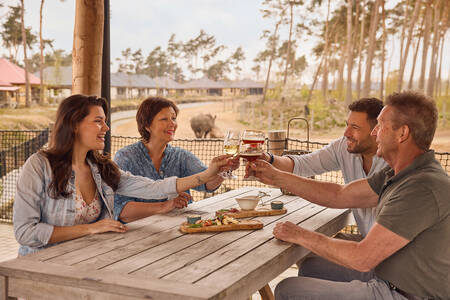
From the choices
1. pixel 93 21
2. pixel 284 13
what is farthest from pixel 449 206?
pixel 284 13

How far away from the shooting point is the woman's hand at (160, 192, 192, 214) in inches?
103

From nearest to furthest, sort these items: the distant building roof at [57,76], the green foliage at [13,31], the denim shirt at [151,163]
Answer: the denim shirt at [151,163] → the green foliage at [13,31] → the distant building roof at [57,76]

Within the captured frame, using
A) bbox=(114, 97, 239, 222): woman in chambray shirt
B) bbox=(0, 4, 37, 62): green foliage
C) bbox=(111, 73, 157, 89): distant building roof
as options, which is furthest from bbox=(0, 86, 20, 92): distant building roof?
bbox=(114, 97, 239, 222): woman in chambray shirt

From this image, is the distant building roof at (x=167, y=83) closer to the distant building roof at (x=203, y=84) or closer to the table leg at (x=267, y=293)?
the distant building roof at (x=203, y=84)

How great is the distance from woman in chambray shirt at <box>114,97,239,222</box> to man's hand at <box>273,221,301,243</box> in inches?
36.5

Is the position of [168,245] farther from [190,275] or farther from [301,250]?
[301,250]

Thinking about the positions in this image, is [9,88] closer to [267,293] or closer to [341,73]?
[341,73]

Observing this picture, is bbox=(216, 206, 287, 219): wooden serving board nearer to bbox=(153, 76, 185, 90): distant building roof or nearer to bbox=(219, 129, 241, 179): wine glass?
bbox=(219, 129, 241, 179): wine glass

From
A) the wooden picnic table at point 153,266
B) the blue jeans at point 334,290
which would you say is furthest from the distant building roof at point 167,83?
the blue jeans at point 334,290

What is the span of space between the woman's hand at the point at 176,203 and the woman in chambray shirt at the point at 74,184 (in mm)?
17

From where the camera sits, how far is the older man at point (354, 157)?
277 cm

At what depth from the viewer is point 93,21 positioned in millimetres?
3443

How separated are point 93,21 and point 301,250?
225 cm

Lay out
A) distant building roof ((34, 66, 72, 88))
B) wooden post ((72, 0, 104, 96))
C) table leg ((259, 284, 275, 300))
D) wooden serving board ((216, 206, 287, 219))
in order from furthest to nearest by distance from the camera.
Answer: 1. distant building roof ((34, 66, 72, 88))
2. wooden post ((72, 0, 104, 96))
3. table leg ((259, 284, 275, 300))
4. wooden serving board ((216, 206, 287, 219))
